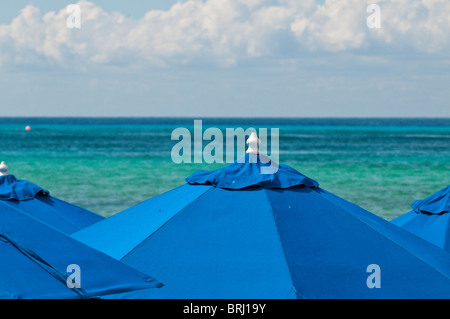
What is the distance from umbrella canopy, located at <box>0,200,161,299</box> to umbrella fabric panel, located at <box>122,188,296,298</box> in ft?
1.72

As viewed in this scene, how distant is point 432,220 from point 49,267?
5220 millimetres

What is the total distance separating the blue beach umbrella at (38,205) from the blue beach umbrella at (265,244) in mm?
1961

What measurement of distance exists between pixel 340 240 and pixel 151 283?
69.7 inches

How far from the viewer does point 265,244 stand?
5.97 meters

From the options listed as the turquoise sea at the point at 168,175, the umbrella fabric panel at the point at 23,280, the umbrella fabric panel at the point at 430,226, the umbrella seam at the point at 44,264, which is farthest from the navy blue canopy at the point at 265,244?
the turquoise sea at the point at 168,175

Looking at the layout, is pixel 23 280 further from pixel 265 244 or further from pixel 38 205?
pixel 38 205

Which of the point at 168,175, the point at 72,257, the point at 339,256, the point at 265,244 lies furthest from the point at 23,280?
the point at 168,175

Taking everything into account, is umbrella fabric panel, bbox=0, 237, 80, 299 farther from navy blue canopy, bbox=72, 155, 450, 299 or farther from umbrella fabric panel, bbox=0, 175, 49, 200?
umbrella fabric panel, bbox=0, 175, 49, 200

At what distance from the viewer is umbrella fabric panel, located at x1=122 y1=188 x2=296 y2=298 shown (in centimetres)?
559

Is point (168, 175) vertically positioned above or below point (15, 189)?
below

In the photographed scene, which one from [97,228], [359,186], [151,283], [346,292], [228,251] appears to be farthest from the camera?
[359,186]
